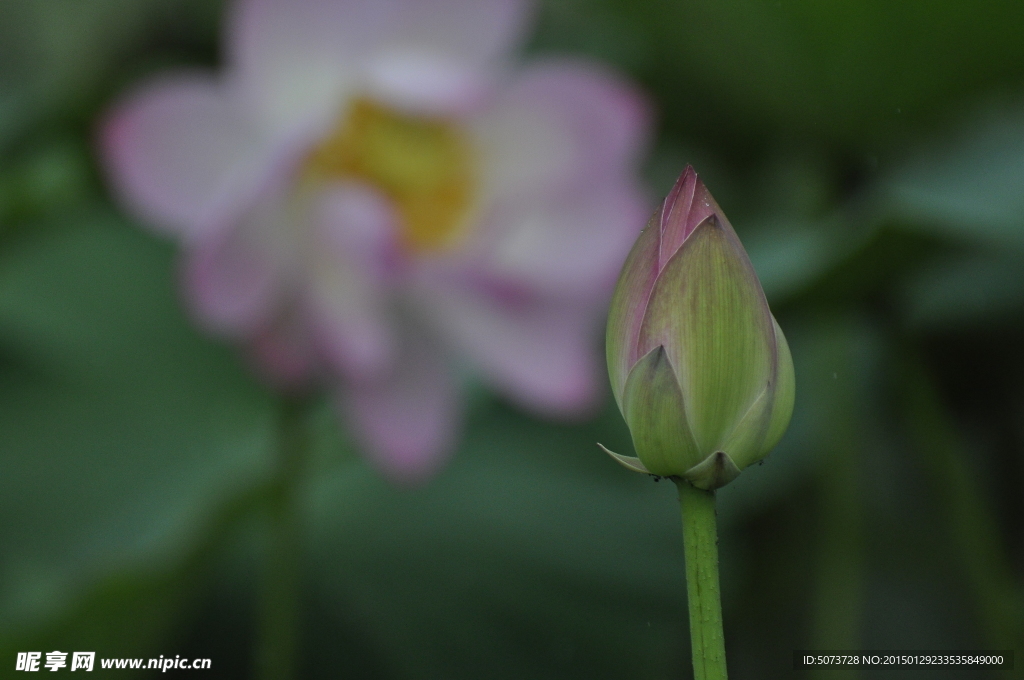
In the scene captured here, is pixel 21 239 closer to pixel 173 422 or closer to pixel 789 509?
pixel 173 422

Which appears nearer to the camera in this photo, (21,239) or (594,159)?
(594,159)

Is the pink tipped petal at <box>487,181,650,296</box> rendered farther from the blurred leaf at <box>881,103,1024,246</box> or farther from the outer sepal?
the outer sepal

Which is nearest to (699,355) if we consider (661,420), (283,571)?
(661,420)

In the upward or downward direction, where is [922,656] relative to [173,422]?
downward

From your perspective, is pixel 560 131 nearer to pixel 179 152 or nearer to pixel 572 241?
pixel 572 241

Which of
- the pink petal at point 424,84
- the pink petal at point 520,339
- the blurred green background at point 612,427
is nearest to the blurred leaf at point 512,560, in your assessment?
the blurred green background at point 612,427

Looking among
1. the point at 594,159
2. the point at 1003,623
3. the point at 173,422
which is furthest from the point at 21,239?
the point at 1003,623

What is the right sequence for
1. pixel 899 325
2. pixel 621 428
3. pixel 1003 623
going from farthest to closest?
1. pixel 621 428
2. pixel 899 325
3. pixel 1003 623
